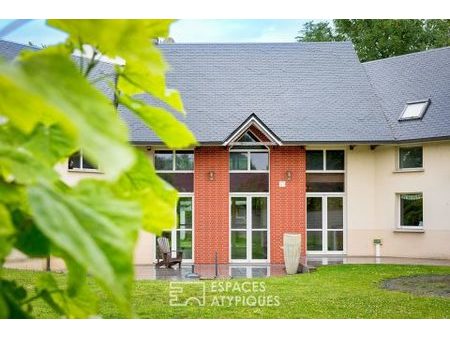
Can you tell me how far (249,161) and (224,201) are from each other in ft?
3.03

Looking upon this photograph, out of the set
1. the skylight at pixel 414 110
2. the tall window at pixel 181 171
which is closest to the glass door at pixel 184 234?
the tall window at pixel 181 171

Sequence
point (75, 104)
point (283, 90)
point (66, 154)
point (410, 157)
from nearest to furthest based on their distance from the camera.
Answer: point (75, 104) < point (66, 154) < point (283, 90) < point (410, 157)

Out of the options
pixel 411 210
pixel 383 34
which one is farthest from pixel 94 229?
pixel 411 210

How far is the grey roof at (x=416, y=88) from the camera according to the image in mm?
12109

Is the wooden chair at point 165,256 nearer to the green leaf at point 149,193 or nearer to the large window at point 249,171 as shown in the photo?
the large window at point 249,171

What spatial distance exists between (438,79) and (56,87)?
1307cm

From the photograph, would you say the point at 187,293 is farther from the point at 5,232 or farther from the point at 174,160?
the point at 5,232

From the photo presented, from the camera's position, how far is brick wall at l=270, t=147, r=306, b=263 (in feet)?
42.0

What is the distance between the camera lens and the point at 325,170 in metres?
13.3
